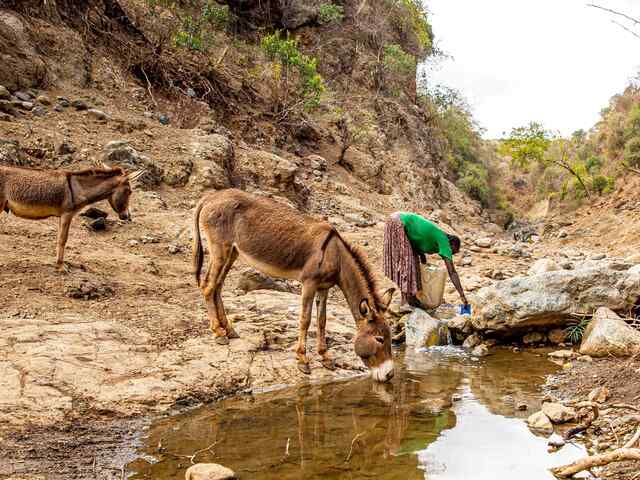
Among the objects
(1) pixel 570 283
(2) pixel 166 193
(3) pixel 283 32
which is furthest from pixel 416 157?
(1) pixel 570 283

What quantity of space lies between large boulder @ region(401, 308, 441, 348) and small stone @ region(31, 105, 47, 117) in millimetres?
9558

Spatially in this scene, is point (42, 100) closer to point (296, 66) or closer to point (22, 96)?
point (22, 96)

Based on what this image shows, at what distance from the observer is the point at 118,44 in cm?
1659

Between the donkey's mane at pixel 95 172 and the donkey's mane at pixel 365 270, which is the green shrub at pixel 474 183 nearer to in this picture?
the donkey's mane at pixel 95 172

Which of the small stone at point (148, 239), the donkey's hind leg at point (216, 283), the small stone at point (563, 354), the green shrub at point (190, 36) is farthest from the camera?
the green shrub at point (190, 36)

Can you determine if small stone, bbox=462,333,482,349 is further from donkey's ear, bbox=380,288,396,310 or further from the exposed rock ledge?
donkey's ear, bbox=380,288,396,310

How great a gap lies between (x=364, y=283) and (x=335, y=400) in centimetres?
142

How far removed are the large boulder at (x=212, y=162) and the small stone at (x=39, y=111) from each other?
3330 mm

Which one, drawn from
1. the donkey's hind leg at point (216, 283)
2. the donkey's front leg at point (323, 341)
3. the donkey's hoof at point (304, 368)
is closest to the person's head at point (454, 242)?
the donkey's front leg at point (323, 341)

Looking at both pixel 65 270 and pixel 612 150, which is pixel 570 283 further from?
pixel 612 150

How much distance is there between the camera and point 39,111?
12.7 metres

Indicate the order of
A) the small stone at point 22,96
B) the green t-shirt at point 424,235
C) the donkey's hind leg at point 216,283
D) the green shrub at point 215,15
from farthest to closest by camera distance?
the green shrub at point 215,15 → the small stone at point 22,96 → the green t-shirt at point 424,235 → the donkey's hind leg at point 216,283

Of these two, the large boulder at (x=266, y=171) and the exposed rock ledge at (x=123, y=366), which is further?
the large boulder at (x=266, y=171)

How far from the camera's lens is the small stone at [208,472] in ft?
12.0
